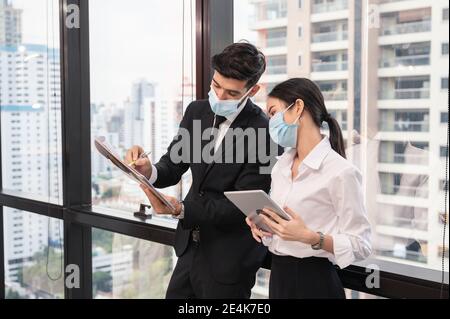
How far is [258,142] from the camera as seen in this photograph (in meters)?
1.92

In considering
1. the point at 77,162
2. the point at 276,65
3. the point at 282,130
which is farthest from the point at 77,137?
the point at 282,130

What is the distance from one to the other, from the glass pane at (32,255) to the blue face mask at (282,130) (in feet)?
6.68

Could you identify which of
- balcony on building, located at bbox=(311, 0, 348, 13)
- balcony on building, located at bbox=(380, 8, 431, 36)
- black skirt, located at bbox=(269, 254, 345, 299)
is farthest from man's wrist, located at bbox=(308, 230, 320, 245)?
balcony on building, located at bbox=(311, 0, 348, 13)

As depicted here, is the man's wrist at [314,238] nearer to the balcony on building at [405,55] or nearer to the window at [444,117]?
the window at [444,117]

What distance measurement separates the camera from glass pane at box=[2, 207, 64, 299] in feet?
11.4

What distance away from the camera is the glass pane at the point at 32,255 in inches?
137

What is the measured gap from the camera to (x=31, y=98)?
3607 mm

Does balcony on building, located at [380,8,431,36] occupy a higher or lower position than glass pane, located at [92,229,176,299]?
higher

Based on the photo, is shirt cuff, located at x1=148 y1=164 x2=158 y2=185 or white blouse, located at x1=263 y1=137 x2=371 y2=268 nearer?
white blouse, located at x1=263 y1=137 x2=371 y2=268

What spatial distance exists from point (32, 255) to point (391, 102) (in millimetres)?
2842

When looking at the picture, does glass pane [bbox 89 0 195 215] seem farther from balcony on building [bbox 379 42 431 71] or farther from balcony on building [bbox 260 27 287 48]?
balcony on building [bbox 379 42 431 71]

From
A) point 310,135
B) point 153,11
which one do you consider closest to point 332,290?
point 310,135

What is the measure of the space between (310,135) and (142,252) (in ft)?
5.15

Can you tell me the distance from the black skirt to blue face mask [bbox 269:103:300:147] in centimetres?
36
